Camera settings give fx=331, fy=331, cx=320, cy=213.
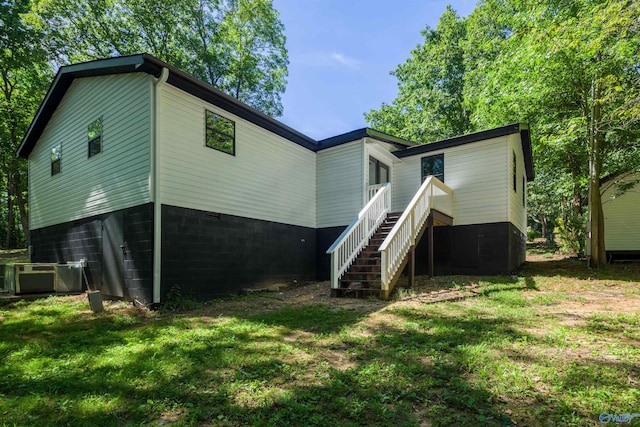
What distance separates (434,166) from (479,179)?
156cm

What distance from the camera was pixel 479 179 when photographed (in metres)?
10.6

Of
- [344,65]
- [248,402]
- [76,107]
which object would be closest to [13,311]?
[76,107]

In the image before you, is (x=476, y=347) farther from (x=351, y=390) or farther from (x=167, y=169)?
(x=167, y=169)

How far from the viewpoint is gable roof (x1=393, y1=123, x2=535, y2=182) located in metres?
9.93

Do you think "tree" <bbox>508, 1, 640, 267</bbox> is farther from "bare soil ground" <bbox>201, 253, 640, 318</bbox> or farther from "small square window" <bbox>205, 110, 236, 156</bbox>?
"small square window" <bbox>205, 110, 236, 156</bbox>

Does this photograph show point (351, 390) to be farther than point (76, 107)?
No

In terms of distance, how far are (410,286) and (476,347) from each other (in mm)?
4249

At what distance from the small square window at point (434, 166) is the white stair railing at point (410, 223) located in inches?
33.4

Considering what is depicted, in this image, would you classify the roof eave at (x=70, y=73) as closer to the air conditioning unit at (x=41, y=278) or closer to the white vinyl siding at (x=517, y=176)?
the air conditioning unit at (x=41, y=278)

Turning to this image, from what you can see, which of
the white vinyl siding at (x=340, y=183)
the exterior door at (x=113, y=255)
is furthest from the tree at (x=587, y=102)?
the exterior door at (x=113, y=255)

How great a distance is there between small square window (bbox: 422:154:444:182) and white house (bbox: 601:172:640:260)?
7.94m

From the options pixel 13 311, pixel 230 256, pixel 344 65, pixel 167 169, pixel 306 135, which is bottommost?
pixel 13 311

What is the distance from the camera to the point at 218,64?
2195 centimetres

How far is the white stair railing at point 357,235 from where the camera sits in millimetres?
7876
